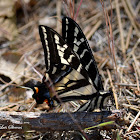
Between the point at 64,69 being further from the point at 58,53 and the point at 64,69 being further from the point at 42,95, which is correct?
the point at 42,95

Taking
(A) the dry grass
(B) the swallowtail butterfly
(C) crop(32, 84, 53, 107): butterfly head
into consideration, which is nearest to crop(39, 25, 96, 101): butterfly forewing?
(B) the swallowtail butterfly

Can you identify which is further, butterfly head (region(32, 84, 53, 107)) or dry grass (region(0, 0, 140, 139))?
dry grass (region(0, 0, 140, 139))

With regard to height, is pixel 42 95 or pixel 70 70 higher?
pixel 70 70

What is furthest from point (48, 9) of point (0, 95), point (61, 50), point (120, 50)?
point (61, 50)

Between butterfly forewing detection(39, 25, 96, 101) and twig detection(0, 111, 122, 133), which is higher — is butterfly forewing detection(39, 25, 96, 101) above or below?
above

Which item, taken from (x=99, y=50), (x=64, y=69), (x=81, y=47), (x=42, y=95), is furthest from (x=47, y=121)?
(x=99, y=50)

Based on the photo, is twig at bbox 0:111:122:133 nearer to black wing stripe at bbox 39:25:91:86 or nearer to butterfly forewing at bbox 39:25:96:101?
butterfly forewing at bbox 39:25:96:101
